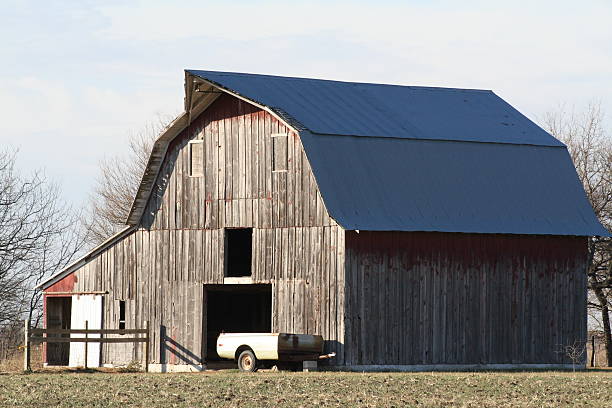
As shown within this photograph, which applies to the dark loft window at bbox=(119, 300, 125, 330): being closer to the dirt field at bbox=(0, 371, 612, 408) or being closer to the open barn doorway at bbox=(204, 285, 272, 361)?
the open barn doorway at bbox=(204, 285, 272, 361)

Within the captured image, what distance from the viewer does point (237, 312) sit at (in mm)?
48781

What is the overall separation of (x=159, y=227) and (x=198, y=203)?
1834mm

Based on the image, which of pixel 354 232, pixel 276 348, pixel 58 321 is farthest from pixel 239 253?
Result: pixel 276 348

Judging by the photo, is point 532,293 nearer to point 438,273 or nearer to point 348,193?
point 438,273

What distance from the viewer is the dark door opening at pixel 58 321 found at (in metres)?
47.0

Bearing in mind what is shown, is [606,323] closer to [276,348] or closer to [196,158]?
[196,158]

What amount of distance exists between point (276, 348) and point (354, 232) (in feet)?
13.6

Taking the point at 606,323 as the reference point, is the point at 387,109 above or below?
above

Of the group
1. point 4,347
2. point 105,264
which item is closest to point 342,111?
point 105,264

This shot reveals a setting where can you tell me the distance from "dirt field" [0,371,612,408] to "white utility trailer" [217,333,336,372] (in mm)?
1459

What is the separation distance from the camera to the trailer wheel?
3919 cm

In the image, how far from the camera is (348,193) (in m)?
40.2

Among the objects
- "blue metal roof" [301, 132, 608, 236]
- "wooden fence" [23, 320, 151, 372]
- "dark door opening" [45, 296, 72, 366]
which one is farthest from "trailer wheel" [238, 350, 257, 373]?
"dark door opening" [45, 296, 72, 366]

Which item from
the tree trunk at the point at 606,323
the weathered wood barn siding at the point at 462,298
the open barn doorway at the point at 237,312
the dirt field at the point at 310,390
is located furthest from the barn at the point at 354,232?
the tree trunk at the point at 606,323
